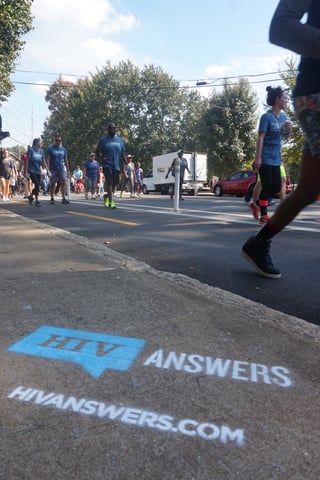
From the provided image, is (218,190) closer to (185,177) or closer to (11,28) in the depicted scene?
(185,177)

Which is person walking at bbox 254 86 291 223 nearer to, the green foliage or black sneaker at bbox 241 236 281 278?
black sneaker at bbox 241 236 281 278

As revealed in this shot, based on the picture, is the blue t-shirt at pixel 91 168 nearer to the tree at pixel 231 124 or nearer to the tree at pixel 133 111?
the tree at pixel 231 124

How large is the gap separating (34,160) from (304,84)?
10213 millimetres

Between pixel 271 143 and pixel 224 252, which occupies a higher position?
pixel 271 143

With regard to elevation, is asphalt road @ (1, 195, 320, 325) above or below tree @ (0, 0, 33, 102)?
below

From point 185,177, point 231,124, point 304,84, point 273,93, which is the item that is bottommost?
point 304,84

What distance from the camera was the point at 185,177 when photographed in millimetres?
30203

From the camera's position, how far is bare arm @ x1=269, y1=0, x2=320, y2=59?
6.14 feet

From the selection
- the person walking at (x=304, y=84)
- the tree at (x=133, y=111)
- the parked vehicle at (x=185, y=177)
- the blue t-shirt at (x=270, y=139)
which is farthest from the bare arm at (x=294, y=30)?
the tree at (x=133, y=111)

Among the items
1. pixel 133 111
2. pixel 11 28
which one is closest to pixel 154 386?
pixel 11 28

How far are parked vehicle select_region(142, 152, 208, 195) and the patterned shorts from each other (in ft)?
79.4

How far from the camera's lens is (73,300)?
7.89 feet

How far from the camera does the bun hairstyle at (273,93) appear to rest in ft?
→ 18.7

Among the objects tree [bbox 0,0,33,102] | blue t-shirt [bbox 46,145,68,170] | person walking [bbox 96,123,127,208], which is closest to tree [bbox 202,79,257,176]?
tree [bbox 0,0,33,102]
